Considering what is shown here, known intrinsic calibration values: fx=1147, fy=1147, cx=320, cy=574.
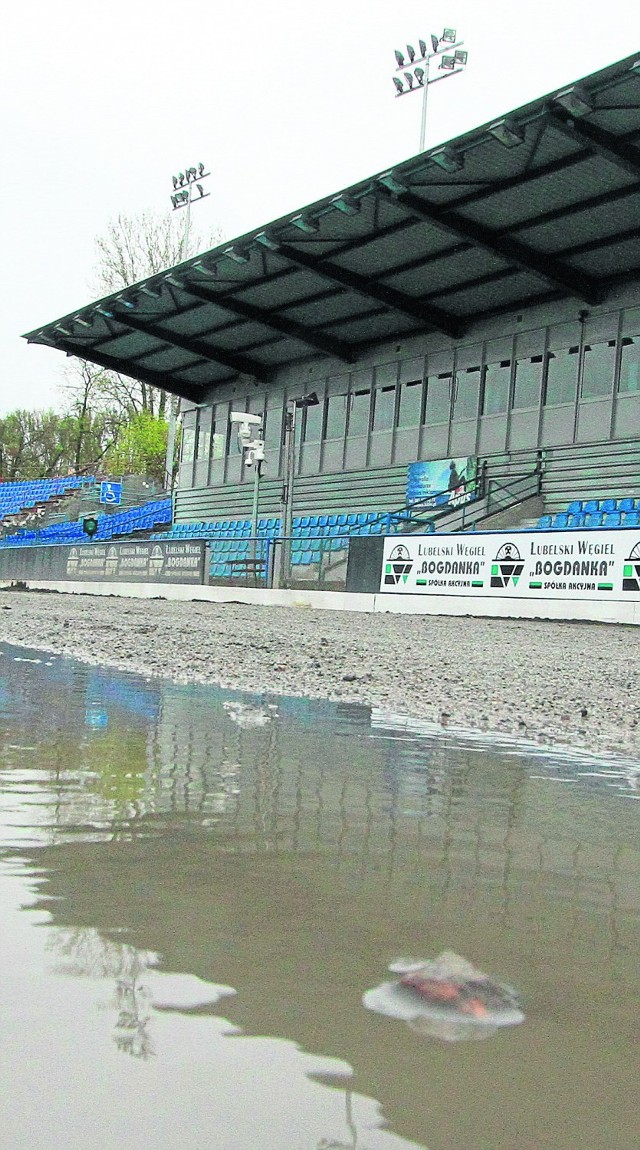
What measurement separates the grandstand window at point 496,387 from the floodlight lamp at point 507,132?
10.2 m

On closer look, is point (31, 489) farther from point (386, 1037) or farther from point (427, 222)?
point (386, 1037)

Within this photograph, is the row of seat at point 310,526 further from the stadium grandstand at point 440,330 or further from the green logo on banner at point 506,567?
the green logo on banner at point 506,567

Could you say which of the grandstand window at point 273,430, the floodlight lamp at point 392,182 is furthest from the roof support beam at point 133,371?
the floodlight lamp at point 392,182

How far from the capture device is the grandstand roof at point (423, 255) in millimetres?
22672

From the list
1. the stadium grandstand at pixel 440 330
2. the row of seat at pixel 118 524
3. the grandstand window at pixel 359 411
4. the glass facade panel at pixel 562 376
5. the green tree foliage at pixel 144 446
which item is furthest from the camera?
the green tree foliage at pixel 144 446

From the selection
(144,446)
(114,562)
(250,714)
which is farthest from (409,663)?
(144,446)

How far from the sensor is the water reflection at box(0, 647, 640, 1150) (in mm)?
1252

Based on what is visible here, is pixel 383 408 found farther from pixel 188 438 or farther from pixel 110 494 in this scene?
pixel 110 494

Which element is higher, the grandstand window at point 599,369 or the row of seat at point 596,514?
the grandstand window at point 599,369

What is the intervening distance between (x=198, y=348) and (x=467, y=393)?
1189 centimetres

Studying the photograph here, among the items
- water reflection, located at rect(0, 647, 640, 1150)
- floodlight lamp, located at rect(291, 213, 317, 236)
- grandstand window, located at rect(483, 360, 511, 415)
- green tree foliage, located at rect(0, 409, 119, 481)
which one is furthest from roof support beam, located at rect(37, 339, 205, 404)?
water reflection, located at rect(0, 647, 640, 1150)

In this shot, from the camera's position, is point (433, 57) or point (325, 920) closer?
point (325, 920)

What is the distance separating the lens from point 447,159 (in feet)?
78.6

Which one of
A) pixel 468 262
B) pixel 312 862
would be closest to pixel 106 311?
pixel 468 262
